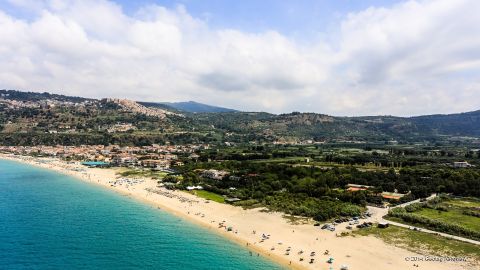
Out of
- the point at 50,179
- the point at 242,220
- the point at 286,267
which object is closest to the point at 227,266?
the point at 286,267

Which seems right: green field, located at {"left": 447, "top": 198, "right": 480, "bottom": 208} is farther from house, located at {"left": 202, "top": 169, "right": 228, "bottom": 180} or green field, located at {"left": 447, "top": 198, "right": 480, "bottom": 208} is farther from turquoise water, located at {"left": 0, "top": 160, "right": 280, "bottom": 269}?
house, located at {"left": 202, "top": 169, "right": 228, "bottom": 180}

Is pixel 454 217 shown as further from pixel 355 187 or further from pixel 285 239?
pixel 285 239

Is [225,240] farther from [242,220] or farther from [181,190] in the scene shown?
[181,190]

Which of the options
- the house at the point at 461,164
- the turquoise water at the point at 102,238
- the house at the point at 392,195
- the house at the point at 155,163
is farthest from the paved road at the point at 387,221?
the house at the point at 155,163

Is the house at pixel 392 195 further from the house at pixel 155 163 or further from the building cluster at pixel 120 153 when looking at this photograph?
the house at pixel 155 163

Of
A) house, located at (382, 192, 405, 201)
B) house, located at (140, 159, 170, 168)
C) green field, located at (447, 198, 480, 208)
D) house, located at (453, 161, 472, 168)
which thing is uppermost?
house, located at (453, 161, 472, 168)

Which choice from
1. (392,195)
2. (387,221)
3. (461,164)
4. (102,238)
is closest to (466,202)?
(392,195)

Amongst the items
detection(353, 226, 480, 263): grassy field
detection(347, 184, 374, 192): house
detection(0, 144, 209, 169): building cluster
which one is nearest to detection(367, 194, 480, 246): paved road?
detection(353, 226, 480, 263): grassy field
